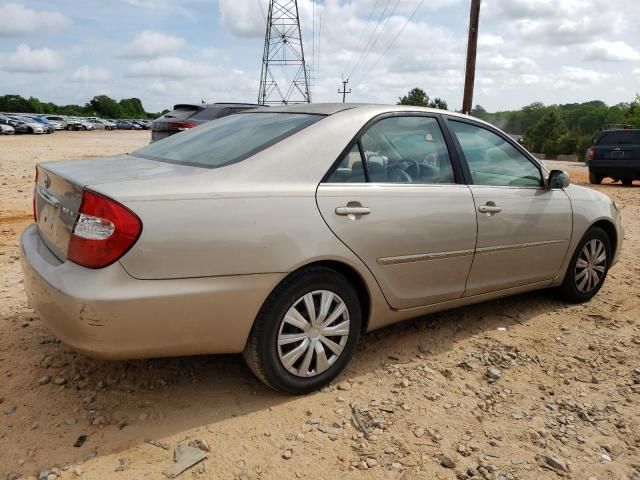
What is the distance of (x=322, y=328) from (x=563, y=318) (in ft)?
7.62

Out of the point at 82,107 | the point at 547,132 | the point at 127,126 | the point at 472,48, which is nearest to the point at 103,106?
the point at 82,107

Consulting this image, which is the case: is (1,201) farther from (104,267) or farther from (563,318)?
(563,318)

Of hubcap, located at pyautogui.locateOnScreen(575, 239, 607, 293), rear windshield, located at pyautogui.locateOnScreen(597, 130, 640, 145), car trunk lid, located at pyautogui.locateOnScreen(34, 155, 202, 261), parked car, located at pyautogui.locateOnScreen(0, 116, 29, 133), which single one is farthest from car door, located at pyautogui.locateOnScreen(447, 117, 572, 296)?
parked car, located at pyautogui.locateOnScreen(0, 116, 29, 133)

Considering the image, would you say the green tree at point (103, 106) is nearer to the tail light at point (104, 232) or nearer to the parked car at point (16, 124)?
the parked car at point (16, 124)

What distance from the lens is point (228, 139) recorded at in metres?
3.27

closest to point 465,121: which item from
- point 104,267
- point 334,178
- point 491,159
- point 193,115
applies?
point 491,159

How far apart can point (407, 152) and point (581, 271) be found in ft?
6.91

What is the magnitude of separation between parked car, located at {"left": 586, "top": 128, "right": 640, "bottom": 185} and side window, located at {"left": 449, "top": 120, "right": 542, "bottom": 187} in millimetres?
12420

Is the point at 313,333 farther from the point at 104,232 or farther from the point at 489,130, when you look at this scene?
the point at 489,130

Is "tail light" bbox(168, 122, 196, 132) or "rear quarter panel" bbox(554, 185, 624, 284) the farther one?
"tail light" bbox(168, 122, 196, 132)

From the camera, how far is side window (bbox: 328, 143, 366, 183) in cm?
301

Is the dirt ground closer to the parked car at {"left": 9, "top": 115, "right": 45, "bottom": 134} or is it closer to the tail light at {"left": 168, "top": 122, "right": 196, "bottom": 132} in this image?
the tail light at {"left": 168, "top": 122, "right": 196, "bottom": 132}

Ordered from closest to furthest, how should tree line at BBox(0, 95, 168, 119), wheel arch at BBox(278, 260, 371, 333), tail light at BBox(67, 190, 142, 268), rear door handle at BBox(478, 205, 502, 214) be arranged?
tail light at BBox(67, 190, 142, 268)
wheel arch at BBox(278, 260, 371, 333)
rear door handle at BBox(478, 205, 502, 214)
tree line at BBox(0, 95, 168, 119)

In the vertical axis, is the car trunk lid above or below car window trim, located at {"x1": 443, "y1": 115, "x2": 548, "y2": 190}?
below
